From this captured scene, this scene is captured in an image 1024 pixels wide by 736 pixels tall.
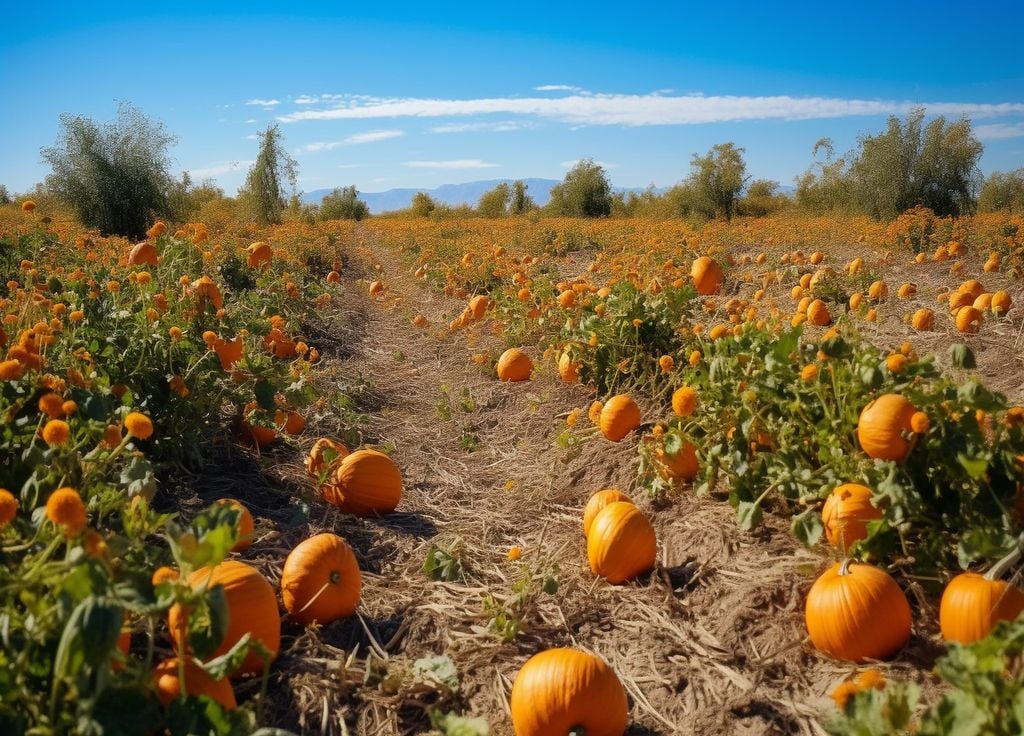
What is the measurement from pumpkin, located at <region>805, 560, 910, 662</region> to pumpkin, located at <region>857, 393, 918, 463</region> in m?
0.40

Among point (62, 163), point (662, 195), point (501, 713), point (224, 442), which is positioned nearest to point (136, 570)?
point (501, 713)

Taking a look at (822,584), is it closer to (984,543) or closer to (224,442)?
(984,543)

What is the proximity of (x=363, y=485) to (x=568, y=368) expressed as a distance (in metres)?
2.04

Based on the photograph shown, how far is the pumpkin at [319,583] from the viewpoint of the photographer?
279 cm

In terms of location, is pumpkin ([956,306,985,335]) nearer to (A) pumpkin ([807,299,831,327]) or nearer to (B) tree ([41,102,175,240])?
(A) pumpkin ([807,299,831,327])

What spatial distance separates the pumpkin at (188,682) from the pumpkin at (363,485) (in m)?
1.87

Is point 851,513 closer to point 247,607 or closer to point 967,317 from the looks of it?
point 247,607

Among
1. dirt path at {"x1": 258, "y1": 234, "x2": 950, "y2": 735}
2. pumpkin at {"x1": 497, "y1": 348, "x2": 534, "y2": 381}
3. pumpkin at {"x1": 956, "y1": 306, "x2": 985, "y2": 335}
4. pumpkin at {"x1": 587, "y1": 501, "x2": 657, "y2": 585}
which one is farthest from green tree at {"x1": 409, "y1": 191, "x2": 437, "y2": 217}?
pumpkin at {"x1": 587, "y1": 501, "x2": 657, "y2": 585}

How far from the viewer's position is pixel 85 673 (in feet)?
4.54

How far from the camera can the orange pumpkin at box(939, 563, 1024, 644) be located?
2.19 metres

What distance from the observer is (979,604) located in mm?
2205

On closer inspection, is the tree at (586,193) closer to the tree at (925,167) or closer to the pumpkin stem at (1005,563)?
the tree at (925,167)

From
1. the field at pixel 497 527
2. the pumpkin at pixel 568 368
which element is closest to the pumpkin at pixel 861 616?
the field at pixel 497 527

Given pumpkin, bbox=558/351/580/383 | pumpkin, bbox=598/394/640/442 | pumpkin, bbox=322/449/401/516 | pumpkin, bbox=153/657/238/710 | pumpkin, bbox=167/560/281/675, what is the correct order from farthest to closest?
pumpkin, bbox=558/351/580/383
pumpkin, bbox=598/394/640/442
pumpkin, bbox=322/449/401/516
pumpkin, bbox=167/560/281/675
pumpkin, bbox=153/657/238/710
